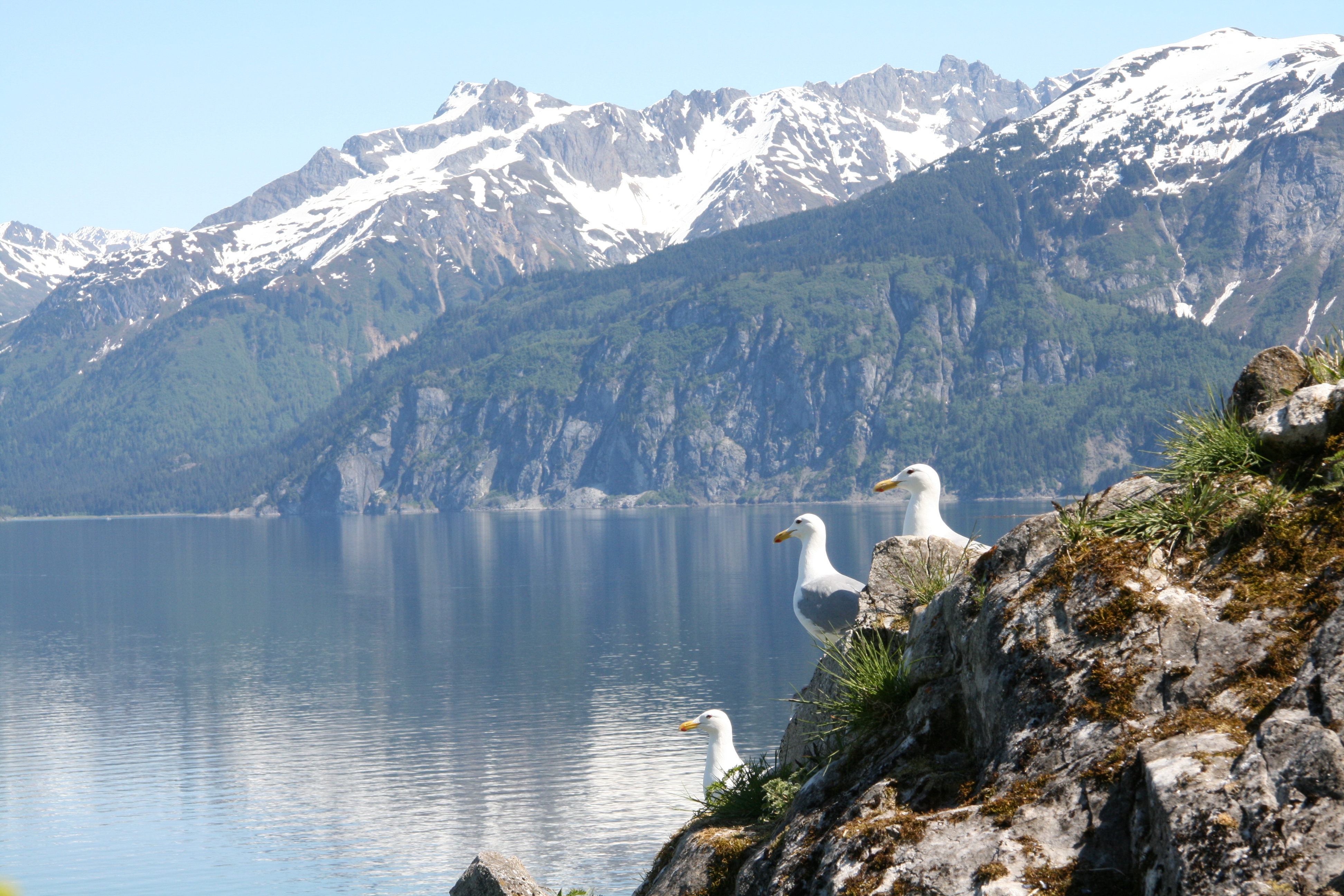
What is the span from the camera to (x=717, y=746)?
1877cm

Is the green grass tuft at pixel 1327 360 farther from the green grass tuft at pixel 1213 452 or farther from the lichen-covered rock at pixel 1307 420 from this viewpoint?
the green grass tuft at pixel 1213 452

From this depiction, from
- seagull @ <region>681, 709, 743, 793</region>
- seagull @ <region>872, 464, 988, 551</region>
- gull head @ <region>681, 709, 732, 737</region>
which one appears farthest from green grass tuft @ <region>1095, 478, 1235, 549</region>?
gull head @ <region>681, 709, 732, 737</region>

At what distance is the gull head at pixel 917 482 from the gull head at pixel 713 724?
626 centimetres

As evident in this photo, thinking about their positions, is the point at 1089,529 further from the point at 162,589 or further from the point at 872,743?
the point at 162,589

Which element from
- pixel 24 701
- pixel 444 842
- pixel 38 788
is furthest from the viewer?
pixel 24 701

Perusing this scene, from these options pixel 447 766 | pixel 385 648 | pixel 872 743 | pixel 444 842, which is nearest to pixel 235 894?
pixel 444 842

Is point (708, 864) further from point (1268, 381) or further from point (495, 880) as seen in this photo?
point (1268, 381)

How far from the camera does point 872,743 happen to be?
29.7ft

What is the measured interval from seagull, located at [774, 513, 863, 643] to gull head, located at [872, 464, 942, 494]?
1.05 metres

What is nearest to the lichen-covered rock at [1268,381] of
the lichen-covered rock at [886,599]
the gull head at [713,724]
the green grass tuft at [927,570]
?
the green grass tuft at [927,570]

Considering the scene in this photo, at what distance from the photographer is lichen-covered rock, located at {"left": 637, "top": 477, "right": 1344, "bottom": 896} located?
584cm

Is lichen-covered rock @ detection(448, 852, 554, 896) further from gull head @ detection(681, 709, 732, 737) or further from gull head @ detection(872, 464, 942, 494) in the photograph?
gull head @ detection(872, 464, 942, 494)

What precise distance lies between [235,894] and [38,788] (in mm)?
24030

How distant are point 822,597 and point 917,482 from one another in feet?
5.99
